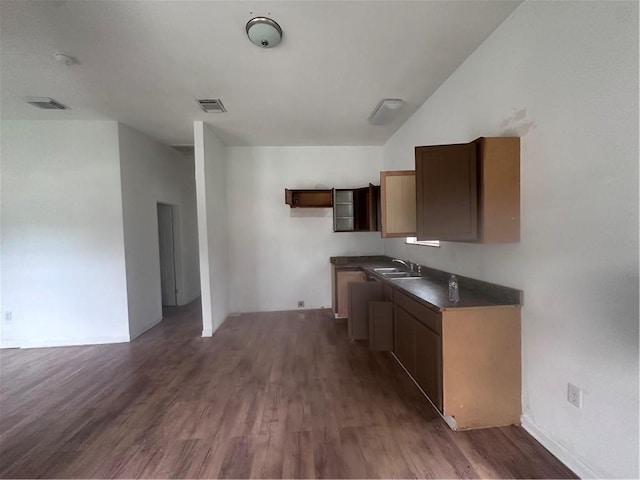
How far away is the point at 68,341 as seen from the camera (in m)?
3.67

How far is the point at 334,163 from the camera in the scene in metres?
4.95

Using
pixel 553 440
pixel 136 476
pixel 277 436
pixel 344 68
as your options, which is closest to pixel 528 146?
pixel 344 68

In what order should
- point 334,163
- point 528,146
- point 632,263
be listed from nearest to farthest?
point 632,263 < point 528,146 < point 334,163

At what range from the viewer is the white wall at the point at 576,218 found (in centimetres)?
128

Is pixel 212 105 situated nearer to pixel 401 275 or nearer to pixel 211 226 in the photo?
pixel 211 226

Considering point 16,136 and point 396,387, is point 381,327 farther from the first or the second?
point 16,136

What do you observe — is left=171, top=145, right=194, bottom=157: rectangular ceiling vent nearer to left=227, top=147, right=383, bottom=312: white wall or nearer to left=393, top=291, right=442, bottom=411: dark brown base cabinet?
left=227, top=147, right=383, bottom=312: white wall

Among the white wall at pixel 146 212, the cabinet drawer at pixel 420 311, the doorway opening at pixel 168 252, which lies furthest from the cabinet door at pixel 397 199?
the doorway opening at pixel 168 252

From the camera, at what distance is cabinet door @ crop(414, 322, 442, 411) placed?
1952 mm

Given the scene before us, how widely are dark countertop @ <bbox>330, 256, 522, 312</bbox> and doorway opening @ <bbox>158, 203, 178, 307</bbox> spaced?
4280mm

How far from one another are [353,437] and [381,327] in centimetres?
130

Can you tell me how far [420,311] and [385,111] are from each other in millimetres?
2487

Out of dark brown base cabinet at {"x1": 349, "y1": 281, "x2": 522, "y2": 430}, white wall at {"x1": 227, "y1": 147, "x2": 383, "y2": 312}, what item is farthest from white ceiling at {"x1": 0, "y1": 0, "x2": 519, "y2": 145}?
dark brown base cabinet at {"x1": 349, "y1": 281, "x2": 522, "y2": 430}

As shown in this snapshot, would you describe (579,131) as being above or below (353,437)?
above
